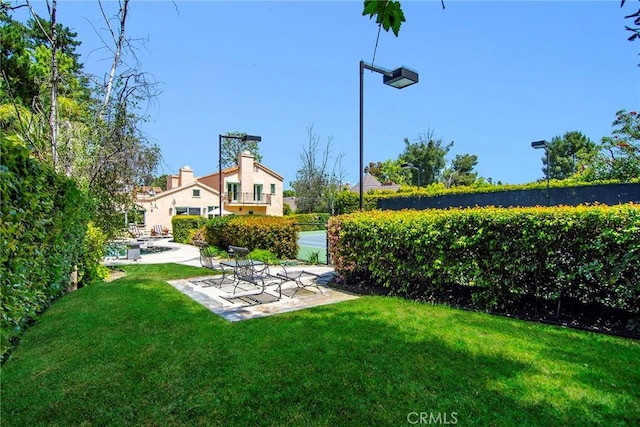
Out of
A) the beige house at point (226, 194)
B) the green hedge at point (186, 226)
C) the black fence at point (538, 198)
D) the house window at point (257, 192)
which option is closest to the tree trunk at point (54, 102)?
the black fence at point (538, 198)

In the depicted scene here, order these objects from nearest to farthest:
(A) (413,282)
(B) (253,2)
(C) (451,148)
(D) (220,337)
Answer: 1. (D) (220,337)
2. (B) (253,2)
3. (A) (413,282)
4. (C) (451,148)

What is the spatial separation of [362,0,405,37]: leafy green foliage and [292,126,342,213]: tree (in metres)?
31.6

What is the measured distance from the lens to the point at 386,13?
76.0 inches

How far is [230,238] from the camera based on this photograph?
13992 millimetres

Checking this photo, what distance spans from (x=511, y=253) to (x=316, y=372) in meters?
3.66

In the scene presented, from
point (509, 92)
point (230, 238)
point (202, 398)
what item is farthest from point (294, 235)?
point (509, 92)

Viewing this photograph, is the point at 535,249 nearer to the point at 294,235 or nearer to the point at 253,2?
the point at 253,2

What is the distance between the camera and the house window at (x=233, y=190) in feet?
115

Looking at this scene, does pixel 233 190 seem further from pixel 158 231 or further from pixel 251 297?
pixel 251 297

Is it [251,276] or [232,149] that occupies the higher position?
[232,149]

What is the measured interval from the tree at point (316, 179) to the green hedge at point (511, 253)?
27.1 meters

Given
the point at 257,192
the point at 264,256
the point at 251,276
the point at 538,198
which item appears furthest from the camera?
the point at 257,192

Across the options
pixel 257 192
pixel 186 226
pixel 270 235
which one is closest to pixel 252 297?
pixel 270 235

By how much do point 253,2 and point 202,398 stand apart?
497 centimetres
